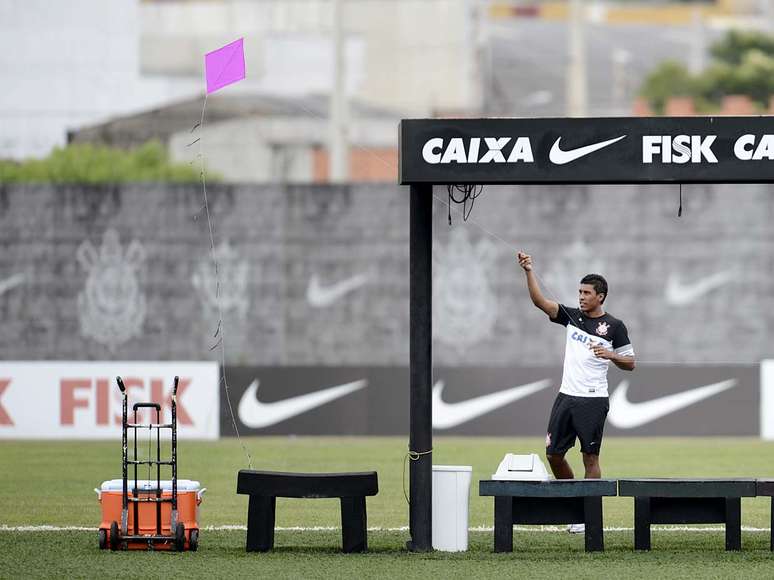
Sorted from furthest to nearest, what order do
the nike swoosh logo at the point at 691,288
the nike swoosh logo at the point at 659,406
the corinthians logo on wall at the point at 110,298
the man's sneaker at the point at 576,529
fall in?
the nike swoosh logo at the point at 691,288 → the corinthians logo on wall at the point at 110,298 → the nike swoosh logo at the point at 659,406 → the man's sneaker at the point at 576,529

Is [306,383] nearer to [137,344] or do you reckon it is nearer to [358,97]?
[137,344]

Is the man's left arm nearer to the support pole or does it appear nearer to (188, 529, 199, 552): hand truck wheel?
the support pole

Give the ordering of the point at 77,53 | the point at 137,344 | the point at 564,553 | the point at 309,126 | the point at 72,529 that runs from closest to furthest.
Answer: the point at 564,553, the point at 72,529, the point at 137,344, the point at 77,53, the point at 309,126

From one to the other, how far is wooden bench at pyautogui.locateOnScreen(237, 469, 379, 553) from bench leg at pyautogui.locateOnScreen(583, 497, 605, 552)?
4.85ft

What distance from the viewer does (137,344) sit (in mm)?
27438

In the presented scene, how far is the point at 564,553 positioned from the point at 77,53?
34.2m

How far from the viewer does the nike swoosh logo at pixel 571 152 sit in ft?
35.8

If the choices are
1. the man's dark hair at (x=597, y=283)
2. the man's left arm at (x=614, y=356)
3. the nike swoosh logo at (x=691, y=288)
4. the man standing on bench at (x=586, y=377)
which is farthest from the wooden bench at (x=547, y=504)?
the nike swoosh logo at (x=691, y=288)

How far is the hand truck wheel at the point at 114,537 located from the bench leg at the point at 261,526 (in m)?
0.91

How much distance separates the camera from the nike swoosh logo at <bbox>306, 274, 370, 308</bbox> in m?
27.8

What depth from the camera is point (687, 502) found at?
36.7ft

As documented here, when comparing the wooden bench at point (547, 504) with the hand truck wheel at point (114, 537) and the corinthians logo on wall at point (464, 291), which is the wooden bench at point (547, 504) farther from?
the corinthians logo on wall at point (464, 291)

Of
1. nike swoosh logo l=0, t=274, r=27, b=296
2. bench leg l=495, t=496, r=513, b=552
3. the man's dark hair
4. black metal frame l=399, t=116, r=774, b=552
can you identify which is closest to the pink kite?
black metal frame l=399, t=116, r=774, b=552

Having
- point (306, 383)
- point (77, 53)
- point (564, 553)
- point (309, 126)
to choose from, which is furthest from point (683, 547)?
point (309, 126)
